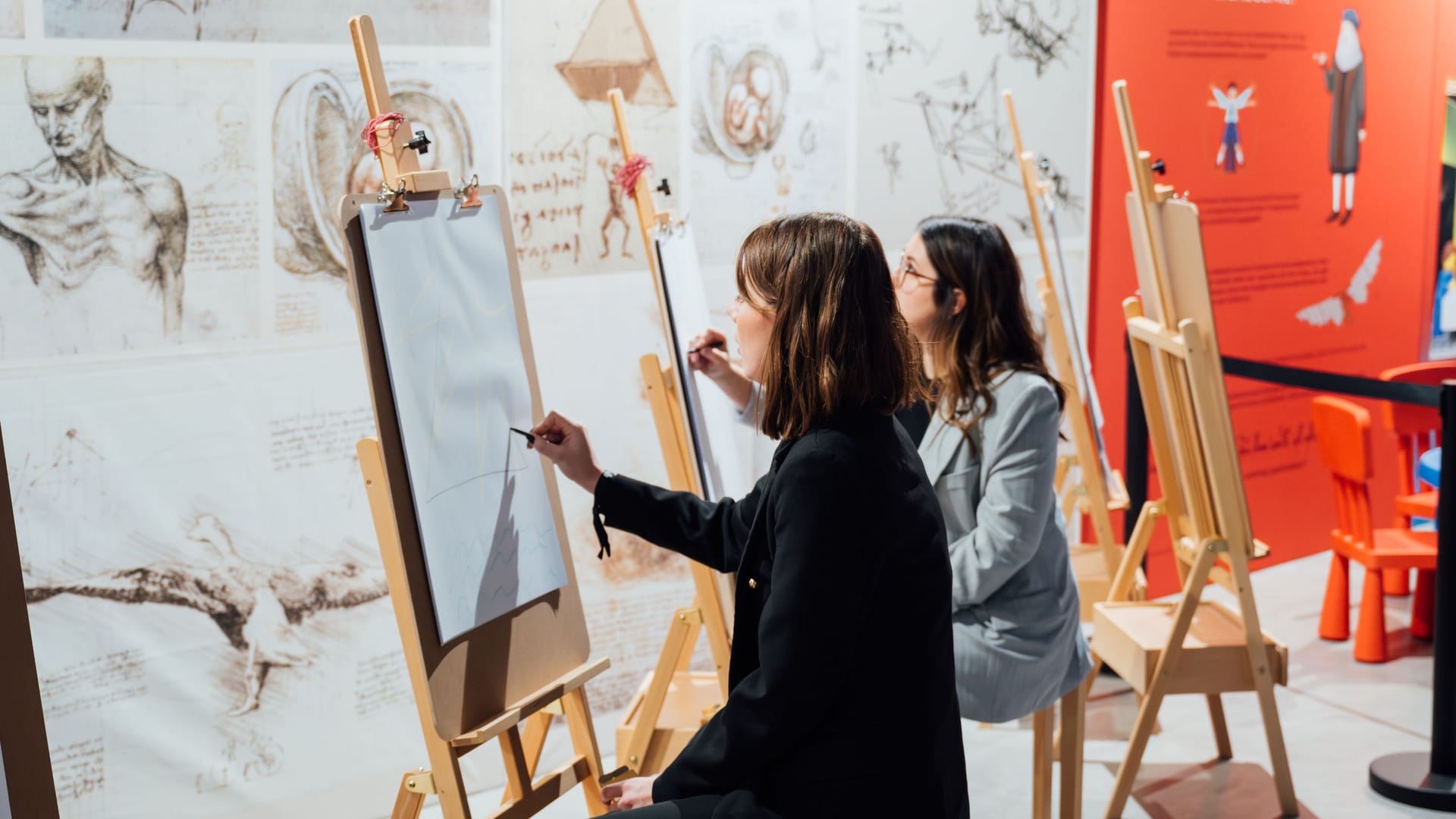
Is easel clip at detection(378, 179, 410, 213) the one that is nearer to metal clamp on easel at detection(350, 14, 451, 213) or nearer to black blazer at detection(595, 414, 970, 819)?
metal clamp on easel at detection(350, 14, 451, 213)

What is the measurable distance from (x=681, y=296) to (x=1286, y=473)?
3.56 meters

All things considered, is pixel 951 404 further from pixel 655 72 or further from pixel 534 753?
pixel 655 72

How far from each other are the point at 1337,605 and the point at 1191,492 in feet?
5.92

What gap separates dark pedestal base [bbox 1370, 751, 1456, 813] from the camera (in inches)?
113

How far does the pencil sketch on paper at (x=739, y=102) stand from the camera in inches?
132

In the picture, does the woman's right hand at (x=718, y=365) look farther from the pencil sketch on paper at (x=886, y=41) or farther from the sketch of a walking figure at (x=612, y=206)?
the pencil sketch on paper at (x=886, y=41)

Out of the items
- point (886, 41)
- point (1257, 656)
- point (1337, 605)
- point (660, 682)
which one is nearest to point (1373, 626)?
point (1337, 605)

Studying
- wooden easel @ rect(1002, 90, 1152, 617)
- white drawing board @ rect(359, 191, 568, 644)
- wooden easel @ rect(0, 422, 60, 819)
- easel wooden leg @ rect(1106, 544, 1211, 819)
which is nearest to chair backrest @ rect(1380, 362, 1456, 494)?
wooden easel @ rect(1002, 90, 1152, 617)

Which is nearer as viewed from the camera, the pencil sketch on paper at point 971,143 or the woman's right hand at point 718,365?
the woman's right hand at point 718,365

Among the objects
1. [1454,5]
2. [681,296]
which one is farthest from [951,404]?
[1454,5]

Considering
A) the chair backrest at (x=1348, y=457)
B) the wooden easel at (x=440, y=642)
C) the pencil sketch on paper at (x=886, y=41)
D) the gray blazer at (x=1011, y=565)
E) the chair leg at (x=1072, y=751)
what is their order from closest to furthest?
1. the wooden easel at (x=440, y=642)
2. the gray blazer at (x=1011, y=565)
3. the chair leg at (x=1072, y=751)
4. the pencil sketch on paper at (x=886, y=41)
5. the chair backrest at (x=1348, y=457)

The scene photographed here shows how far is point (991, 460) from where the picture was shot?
2.26 m

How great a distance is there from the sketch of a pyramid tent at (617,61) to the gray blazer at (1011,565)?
1423mm

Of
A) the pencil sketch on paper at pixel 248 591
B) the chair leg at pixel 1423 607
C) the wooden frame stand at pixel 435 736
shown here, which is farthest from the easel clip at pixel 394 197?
the chair leg at pixel 1423 607
